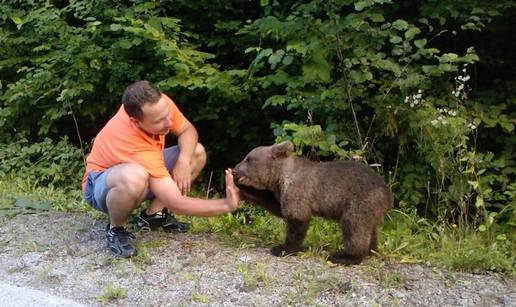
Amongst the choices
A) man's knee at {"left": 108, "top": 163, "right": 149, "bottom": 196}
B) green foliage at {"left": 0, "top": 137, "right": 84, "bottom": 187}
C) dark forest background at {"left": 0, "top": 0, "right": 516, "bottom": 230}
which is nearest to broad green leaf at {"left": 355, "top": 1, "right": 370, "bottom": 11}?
dark forest background at {"left": 0, "top": 0, "right": 516, "bottom": 230}

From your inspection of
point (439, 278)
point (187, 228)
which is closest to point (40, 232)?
point (187, 228)

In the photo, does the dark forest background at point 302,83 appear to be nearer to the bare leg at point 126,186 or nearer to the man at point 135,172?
the man at point 135,172

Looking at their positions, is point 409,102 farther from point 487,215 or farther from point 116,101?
point 116,101

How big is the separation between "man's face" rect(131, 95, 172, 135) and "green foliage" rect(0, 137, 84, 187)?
3.50 m

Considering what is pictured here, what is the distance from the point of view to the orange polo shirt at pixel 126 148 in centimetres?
524

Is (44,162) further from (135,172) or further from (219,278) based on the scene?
(219,278)

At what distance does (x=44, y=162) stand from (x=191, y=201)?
15.5 feet

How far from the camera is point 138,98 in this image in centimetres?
512

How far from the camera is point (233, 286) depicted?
4.61 metres

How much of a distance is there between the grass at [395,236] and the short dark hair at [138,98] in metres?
1.11

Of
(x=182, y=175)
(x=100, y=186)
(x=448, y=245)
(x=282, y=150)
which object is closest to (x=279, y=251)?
(x=282, y=150)

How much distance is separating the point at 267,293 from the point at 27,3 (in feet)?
24.1

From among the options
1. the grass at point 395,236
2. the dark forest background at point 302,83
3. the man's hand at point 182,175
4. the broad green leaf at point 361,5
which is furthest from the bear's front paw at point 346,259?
the broad green leaf at point 361,5

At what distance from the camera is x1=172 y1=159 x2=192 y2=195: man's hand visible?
18.6 feet
